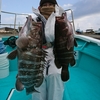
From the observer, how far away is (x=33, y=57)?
1.24 meters

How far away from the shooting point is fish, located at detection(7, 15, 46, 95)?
1.16m

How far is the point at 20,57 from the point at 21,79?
22cm

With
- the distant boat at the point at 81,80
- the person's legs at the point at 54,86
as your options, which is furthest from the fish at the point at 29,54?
the distant boat at the point at 81,80

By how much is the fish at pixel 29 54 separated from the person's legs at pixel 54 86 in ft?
1.50

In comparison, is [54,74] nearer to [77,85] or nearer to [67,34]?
[67,34]

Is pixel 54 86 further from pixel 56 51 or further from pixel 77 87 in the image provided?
pixel 77 87

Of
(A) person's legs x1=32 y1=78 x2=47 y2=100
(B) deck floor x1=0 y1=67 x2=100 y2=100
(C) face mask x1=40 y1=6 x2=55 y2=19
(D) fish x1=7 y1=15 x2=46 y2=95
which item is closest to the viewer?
(D) fish x1=7 y1=15 x2=46 y2=95

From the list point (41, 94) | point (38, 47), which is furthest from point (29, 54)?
point (41, 94)

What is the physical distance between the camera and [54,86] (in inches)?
71.6

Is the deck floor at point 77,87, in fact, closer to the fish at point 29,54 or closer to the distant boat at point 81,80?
the distant boat at point 81,80

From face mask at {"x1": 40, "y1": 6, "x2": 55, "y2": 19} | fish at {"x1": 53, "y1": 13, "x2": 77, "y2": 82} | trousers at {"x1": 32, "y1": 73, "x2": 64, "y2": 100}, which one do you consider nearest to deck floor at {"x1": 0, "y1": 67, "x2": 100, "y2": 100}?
trousers at {"x1": 32, "y1": 73, "x2": 64, "y2": 100}

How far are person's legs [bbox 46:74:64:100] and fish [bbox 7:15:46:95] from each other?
1.50 ft

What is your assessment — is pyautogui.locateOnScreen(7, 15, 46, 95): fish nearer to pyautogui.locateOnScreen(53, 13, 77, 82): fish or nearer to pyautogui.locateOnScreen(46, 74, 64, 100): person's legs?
pyautogui.locateOnScreen(53, 13, 77, 82): fish

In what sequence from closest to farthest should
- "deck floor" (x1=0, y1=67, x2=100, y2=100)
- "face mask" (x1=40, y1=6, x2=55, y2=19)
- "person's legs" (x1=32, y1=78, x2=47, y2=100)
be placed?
"face mask" (x1=40, y1=6, x2=55, y2=19), "person's legs" (x1=32, y1=78, x2=47, y2=100), "deck floor" (x1=0, y1=67, x2=100, y2=100)
